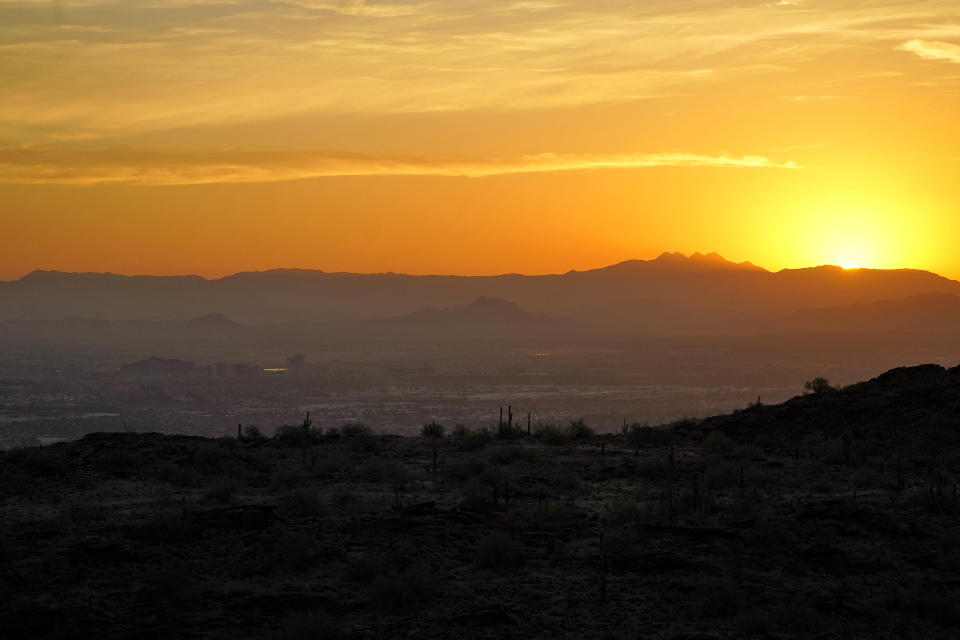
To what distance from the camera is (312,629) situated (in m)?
13.7

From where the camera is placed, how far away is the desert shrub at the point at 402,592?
15055mm

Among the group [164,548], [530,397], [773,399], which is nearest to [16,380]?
[530,397]

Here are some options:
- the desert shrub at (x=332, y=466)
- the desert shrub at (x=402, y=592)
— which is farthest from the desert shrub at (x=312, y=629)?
the desert shrub at (x=332, y=466)

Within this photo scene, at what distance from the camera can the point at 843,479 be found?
24.6 m

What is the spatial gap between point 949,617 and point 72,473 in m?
20.2

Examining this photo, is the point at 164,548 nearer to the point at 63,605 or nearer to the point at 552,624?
the point at 63,605

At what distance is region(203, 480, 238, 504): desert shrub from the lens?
71.9 ft

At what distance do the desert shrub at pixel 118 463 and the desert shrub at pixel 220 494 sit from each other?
419cm

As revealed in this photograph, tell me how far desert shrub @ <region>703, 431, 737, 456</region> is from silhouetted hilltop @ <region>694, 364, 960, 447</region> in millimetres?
1557

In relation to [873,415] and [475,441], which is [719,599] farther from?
[873,415]

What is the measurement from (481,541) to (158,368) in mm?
132949

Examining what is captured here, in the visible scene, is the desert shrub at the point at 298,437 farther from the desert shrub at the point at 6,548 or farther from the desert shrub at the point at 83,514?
the desert shrub at the point at 6,548

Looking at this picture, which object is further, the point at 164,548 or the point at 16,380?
the point at 16,380

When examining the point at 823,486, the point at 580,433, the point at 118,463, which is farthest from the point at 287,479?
the point at 823,486
